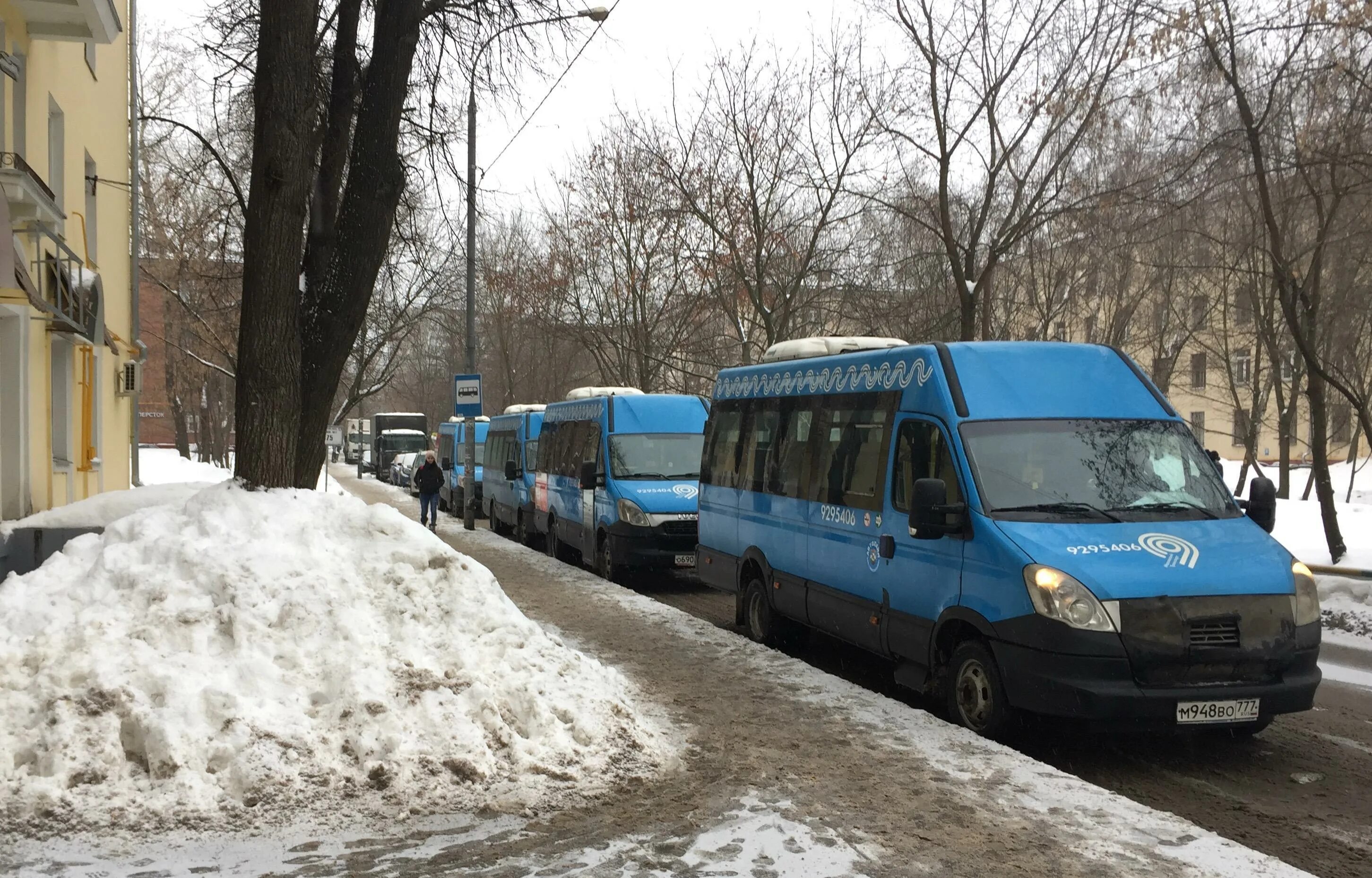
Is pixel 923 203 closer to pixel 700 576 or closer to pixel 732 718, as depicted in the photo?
pixel 700 576

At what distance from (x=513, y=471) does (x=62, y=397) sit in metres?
8.05

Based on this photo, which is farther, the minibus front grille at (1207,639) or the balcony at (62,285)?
the balcony at (62,285)

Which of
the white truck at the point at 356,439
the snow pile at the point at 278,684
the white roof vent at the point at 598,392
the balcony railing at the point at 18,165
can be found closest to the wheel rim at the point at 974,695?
the snow pile at the point at 278,684

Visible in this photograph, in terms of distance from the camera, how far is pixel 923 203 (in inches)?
838

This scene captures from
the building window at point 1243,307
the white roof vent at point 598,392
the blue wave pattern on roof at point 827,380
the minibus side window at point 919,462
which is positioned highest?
the building window at point 1243,307

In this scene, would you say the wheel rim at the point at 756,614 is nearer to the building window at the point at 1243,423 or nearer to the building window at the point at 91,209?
the building window at the point at 91,209

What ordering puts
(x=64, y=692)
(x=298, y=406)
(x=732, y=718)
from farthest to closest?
(x=298, y=406) → (x=732, y=718) → (x=64, y=692)

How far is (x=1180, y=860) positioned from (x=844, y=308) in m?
22.2

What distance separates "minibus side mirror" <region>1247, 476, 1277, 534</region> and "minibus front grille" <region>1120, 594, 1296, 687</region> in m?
1.22

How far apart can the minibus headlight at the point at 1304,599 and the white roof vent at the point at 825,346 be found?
3.76m

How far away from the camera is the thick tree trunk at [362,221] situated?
28.7 feet


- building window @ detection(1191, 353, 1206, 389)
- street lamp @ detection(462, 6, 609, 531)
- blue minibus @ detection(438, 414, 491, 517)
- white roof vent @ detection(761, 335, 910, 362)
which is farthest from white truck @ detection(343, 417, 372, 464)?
white roof vent @ detection(761, 335, 910, 362)

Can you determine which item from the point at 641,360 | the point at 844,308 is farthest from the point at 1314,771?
the point at 641,360

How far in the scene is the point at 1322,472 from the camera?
16109 mm
